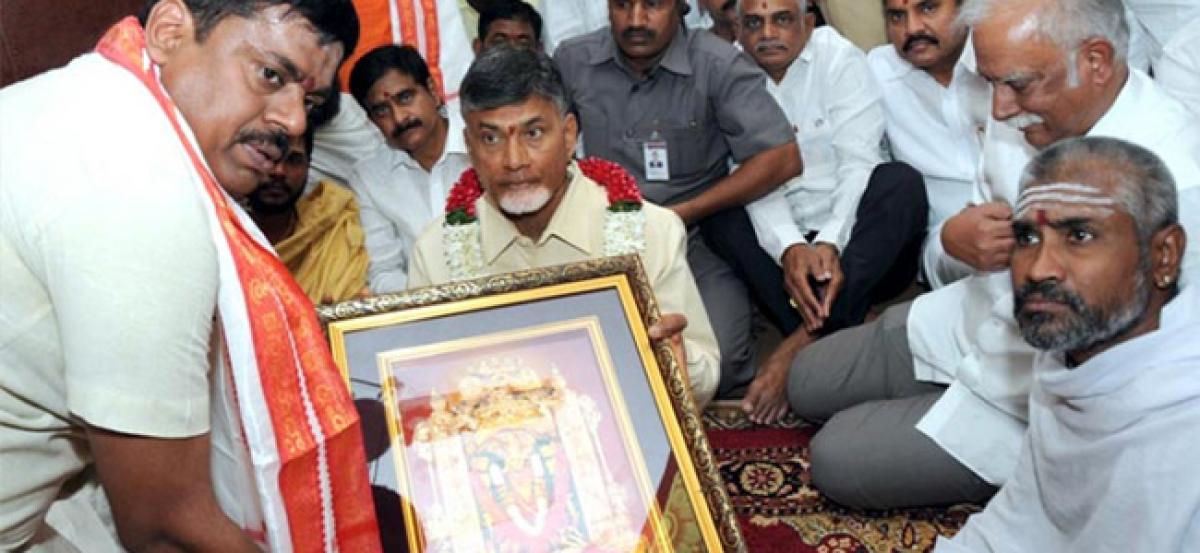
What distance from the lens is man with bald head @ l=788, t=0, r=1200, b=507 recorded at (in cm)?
317

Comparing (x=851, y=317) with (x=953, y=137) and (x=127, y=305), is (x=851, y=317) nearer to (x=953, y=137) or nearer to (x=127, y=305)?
(x=953, y=137)

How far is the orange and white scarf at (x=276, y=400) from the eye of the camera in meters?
1.89

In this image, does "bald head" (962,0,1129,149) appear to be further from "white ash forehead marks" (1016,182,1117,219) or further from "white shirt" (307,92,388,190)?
"white shirt" (307,92,388,190)

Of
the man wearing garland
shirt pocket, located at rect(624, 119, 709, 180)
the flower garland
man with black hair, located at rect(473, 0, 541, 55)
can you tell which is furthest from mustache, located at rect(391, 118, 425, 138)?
the man wearing garland

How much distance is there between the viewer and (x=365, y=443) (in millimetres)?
2348

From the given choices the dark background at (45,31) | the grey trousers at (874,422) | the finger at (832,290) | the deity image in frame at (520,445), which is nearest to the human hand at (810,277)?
the finger at (832,290)

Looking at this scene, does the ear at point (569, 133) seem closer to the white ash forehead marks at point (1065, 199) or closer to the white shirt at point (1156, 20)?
the white ash forehead marks at point (1065, 199)

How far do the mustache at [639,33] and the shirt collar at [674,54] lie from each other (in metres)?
0.11

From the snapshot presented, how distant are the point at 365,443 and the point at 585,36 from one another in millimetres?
2832

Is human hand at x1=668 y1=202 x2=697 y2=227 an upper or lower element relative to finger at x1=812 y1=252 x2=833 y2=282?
upper

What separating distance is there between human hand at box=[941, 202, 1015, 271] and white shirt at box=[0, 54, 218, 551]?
233cm

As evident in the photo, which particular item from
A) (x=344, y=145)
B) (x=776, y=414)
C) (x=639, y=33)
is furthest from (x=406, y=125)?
(x=776, y=414)

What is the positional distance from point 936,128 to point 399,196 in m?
2.18

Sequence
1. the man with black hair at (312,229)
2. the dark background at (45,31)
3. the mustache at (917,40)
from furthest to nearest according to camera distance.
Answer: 1. the mustache at (917,40)
2. the man with black hair at (312,229)
3. the dark background at (45,31)
